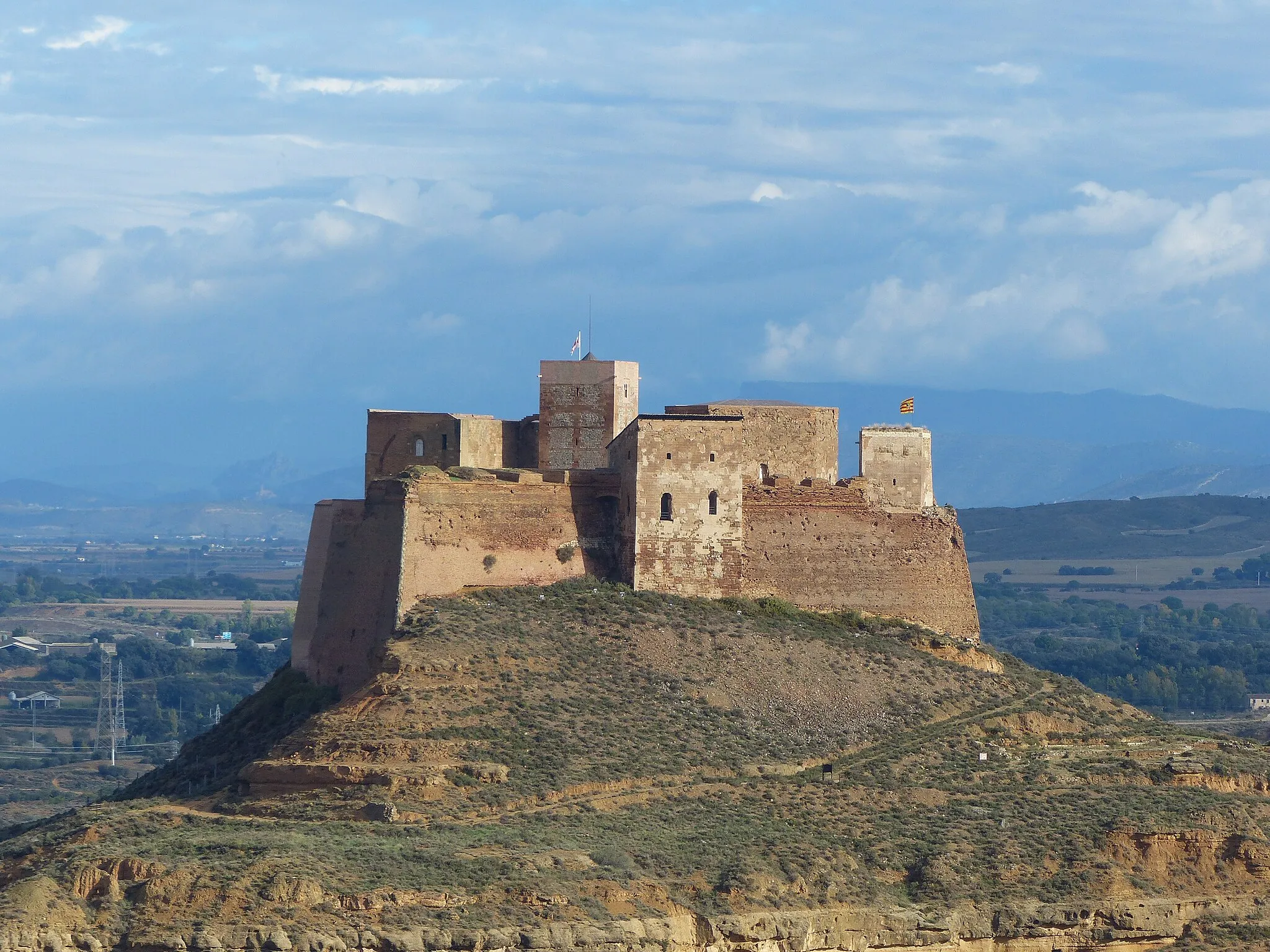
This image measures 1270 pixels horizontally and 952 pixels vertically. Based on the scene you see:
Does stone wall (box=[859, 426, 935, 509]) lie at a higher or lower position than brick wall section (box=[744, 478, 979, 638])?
higher

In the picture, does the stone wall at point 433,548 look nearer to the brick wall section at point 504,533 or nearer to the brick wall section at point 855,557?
the brick wall section at point 504,533

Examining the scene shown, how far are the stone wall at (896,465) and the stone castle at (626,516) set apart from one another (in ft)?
0.12

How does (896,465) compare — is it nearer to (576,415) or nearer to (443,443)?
(576,415)

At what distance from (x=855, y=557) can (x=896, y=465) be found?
315 cm

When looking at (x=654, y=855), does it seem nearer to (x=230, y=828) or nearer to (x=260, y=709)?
(x=230, y=828)

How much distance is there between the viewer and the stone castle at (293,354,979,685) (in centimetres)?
6662

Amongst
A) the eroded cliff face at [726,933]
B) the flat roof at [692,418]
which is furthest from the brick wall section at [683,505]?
the eroded cliff face at [726,933]

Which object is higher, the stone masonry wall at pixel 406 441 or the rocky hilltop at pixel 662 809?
the stone masonry wall at pixel 406 441

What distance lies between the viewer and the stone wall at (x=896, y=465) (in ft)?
235

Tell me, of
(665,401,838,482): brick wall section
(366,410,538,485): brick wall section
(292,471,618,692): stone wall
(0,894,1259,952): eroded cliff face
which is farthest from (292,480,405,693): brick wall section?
(0,894,1259,952): eroded cliff face

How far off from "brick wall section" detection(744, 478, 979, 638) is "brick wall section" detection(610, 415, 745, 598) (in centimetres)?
99

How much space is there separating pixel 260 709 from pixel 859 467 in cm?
1683

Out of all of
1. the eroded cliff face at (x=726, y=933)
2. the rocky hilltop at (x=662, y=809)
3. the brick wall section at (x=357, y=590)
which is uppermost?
the brick wall section at (x=357, y=590)

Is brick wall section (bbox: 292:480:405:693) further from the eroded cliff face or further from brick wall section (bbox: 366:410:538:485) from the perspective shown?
the eroded cliff face
